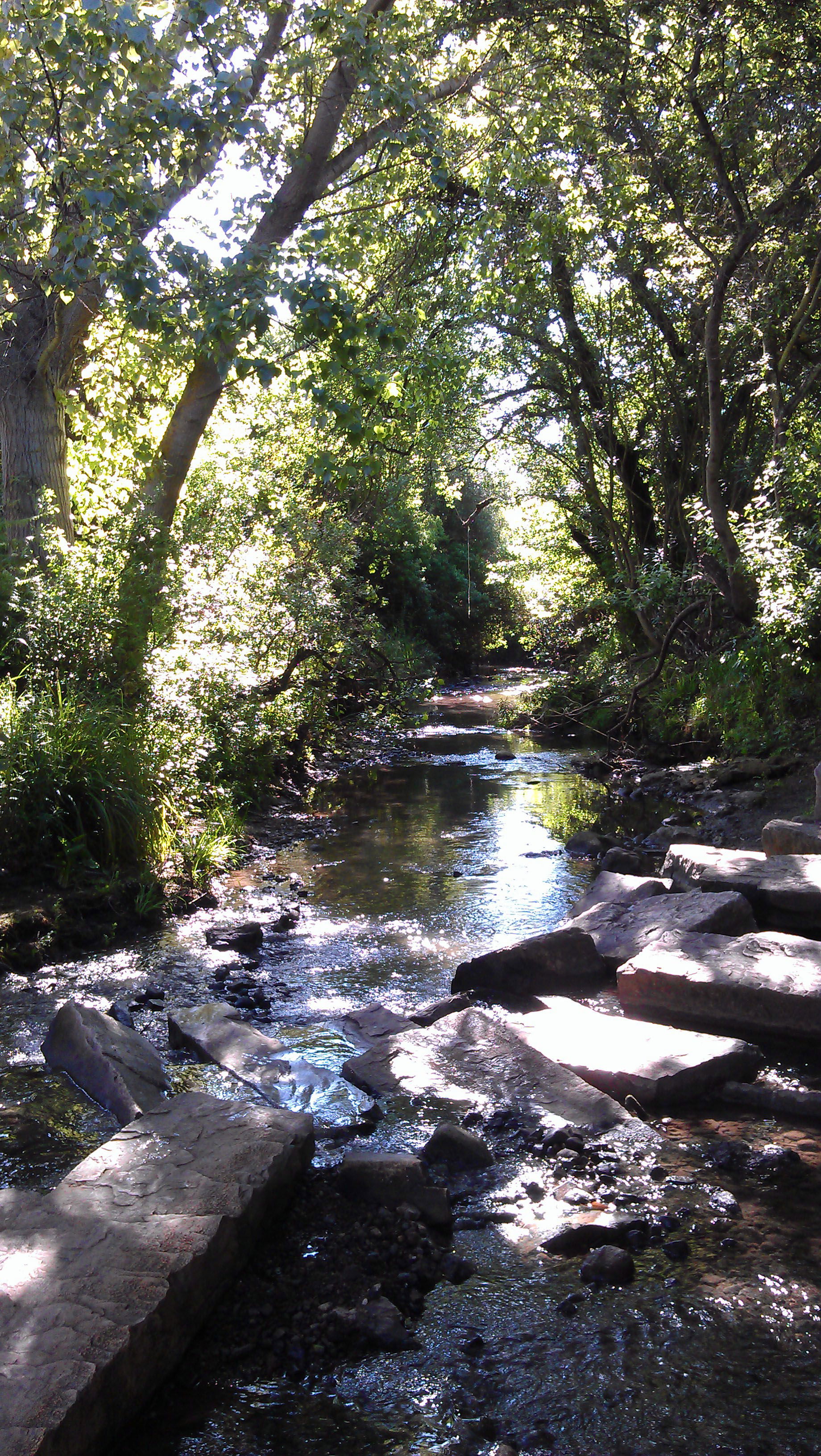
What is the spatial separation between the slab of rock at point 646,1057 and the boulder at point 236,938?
7.73 feet

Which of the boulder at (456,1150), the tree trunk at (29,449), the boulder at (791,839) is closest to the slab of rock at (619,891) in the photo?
the boulder at (791,839)

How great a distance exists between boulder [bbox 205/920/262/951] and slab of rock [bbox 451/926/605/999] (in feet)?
4.87

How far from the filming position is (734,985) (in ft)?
16.7

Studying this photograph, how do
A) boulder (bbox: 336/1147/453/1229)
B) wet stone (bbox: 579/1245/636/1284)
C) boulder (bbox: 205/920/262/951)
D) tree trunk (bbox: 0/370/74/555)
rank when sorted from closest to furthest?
1. wet stone (bbox: 579/1245/636/1284)
2. boulder (bbox: 336/1147/453/1229)
3. boulder (bbox: 205/920/262/951)
4. tree trunk (bbox: 0/370/74/555)

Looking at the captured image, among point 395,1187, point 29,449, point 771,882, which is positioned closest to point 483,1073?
point 395,1187

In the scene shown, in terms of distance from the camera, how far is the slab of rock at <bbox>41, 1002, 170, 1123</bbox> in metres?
4.25

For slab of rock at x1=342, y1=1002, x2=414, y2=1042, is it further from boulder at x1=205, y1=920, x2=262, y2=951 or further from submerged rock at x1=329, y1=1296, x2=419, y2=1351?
submerged rock at x1=329, y1=1296, x2=419, y2=1351

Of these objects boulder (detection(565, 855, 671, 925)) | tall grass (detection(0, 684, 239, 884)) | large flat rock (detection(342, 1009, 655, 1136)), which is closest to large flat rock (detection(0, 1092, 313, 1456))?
large flat rock (detection(342, 1009, 655, 1136))

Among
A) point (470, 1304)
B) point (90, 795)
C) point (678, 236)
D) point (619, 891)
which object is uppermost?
point (678, 236)

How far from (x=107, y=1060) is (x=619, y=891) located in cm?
395

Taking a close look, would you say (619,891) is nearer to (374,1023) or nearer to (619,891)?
(619,891)

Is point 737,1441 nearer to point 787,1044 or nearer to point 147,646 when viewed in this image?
point 787,1044

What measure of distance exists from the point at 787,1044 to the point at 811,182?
9.47m

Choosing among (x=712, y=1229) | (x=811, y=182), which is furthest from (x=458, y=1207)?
(x=811, y=182)
